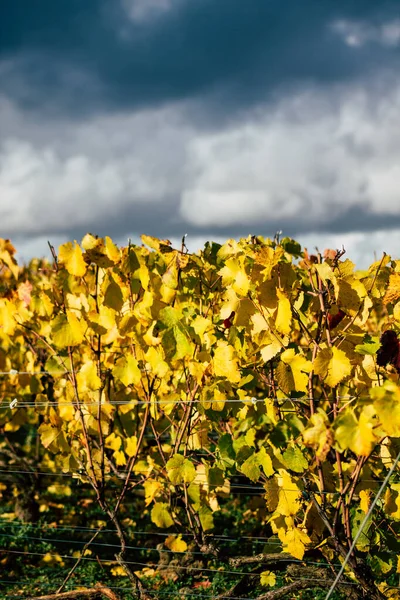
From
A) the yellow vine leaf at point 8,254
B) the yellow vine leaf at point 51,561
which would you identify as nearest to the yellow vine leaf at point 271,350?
the yellow vine leaf at point 8,254

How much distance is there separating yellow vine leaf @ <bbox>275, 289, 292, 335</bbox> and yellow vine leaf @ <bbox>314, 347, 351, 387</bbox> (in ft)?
0.56

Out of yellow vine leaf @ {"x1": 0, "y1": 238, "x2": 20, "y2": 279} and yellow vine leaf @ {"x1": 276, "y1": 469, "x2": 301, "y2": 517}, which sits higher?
yellow vine leaf @ {"x1": 0, "y1": 238, "x2": 20, "y2": 279}

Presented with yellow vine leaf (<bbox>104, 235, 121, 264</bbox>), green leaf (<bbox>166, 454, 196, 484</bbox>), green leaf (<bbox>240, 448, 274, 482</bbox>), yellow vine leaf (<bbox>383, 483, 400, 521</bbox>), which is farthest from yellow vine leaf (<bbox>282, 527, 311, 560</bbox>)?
yellow vine leaf (<bbox>104, 235, 121, 264</bbox>)

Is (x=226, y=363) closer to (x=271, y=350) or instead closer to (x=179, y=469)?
(x=271, y=350)

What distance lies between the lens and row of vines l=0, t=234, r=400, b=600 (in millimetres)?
2465

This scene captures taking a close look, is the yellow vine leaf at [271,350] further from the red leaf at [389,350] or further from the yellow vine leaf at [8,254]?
the yellow vine leaf at [8,254]

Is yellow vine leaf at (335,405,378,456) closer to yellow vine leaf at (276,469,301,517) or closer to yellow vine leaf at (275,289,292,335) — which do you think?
yellow vine leaf at (275,289,292,335)

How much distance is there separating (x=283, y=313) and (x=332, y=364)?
0.26 metres

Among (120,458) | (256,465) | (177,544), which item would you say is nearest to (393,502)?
(256,465)

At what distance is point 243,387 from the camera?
3047mm

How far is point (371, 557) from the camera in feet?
9.57

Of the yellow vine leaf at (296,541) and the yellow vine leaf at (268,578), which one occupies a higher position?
the yellow vine leaf at (296,541)

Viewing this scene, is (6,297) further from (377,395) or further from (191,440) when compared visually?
(377,395)

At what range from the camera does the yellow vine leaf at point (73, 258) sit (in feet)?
9.42
